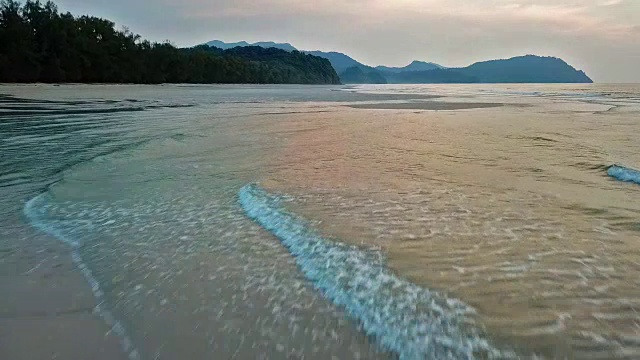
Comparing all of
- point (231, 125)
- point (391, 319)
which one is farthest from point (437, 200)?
point (231, 125)

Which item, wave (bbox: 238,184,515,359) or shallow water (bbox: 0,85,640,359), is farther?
shallow water (bbox: 0,85,640,359)

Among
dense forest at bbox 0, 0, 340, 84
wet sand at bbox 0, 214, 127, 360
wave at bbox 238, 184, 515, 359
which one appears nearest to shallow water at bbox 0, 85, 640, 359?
wave at bbox 238, 184, 515, 359

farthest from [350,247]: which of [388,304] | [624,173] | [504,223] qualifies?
[624,173]

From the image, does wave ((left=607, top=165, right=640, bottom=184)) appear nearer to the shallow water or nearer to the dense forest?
the shallow water

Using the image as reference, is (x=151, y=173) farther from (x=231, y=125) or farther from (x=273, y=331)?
(x=231, y=125)

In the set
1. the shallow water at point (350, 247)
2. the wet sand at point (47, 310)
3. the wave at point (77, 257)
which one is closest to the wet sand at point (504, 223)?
the shallow water at point (350, 247)

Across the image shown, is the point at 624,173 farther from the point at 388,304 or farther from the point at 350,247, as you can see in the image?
the point at 388,304
